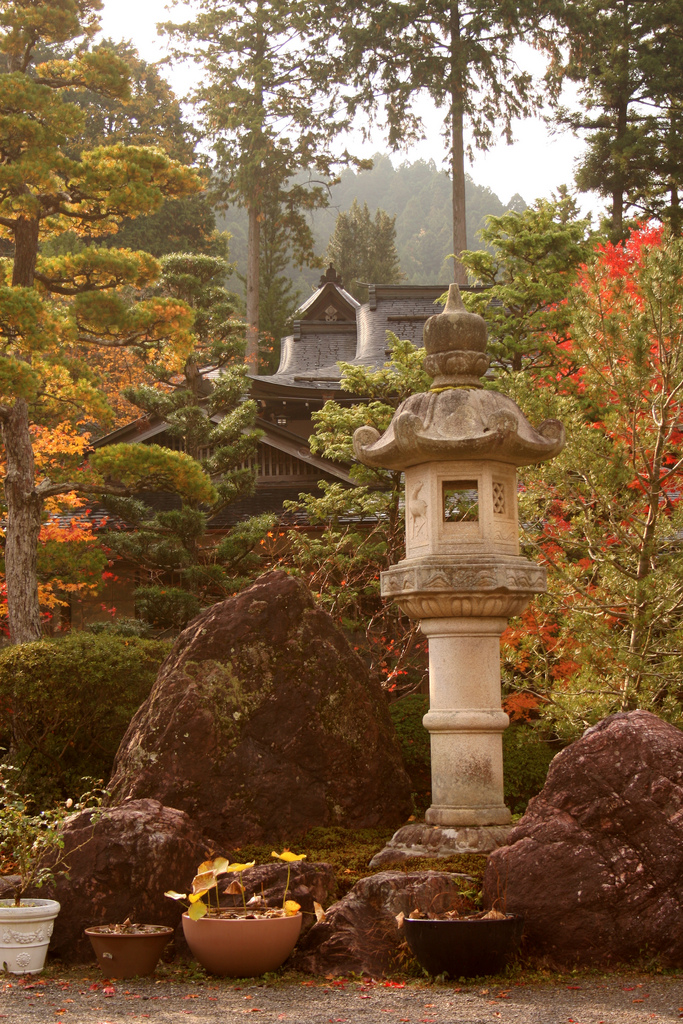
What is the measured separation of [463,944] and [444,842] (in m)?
1.42

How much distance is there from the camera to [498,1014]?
517 centimetres

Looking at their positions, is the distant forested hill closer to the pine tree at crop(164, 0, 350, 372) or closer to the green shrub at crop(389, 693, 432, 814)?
the pine tree at crop(164, 0, 350, 372)

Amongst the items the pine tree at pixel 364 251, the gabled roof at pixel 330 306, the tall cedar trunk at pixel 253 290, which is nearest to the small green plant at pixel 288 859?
the tall cedar trunk at pixel 253 290

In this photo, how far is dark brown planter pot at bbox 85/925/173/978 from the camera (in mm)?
5980

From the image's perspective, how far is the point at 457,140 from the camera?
23.6 meters

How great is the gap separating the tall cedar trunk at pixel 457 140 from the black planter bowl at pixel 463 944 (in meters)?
18.6

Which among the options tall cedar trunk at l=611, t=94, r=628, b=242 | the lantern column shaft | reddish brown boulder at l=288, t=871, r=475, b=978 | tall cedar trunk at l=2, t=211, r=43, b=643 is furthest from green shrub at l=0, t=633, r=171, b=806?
tall cedar trunk at l=611, t=94, r=628, b=242

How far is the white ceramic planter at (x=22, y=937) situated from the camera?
607cm

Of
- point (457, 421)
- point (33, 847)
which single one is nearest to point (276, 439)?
point (457, 421)

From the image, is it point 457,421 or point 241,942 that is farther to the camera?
point 457,421

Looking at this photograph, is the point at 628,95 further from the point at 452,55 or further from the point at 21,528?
the point at 21,528

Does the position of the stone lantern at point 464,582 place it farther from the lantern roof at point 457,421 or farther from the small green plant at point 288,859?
the small green plant at point 288,859

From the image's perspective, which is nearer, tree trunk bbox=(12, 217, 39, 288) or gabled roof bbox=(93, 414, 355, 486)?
tree trunk bbox=(12, 217, 39, 288)

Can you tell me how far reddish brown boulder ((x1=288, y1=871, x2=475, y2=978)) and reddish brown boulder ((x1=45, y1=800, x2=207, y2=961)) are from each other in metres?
0.93
